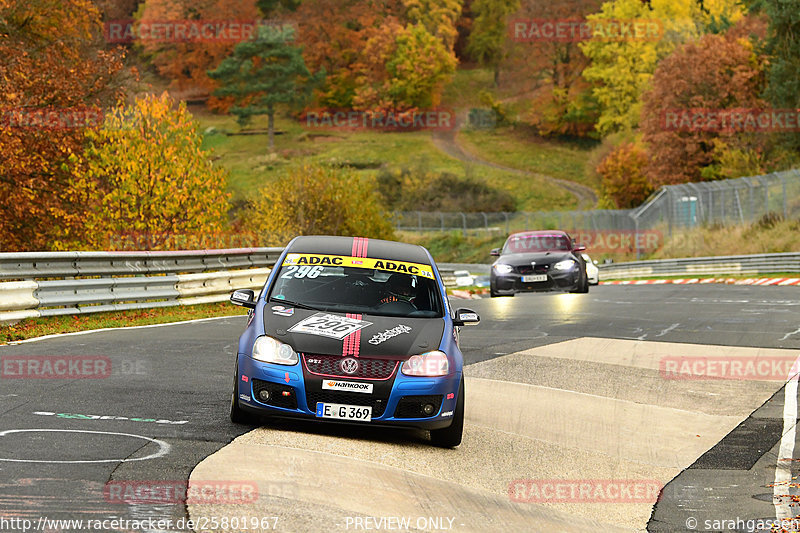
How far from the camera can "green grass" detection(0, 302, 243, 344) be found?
15066 mm

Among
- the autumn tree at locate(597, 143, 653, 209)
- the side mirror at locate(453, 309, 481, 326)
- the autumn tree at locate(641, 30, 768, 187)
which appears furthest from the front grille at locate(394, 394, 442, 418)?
the autumn tree at locate(597, 143, 653, 209)

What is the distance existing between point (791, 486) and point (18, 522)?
5.36m

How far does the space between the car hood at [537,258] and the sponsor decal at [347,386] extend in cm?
1632

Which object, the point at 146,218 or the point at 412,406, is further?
the point at 146,218

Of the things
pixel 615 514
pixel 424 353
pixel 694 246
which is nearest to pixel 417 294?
pixel 424 353

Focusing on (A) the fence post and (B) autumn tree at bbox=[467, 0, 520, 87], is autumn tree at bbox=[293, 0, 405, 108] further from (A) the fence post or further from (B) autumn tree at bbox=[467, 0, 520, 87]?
(A) the fence post

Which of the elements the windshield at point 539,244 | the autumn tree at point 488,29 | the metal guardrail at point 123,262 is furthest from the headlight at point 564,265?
the autumn tree at point 488,29

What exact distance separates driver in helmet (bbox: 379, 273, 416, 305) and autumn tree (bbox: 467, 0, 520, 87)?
135 meters

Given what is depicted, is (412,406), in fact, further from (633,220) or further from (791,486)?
(633,220)


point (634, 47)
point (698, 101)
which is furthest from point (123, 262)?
point (634, 47)

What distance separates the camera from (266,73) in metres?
117

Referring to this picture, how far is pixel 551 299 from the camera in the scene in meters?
24.8

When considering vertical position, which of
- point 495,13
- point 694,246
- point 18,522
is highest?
point 495,13

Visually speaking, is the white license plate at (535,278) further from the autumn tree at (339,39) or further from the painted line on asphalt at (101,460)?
the autumn tree at (339,39)
